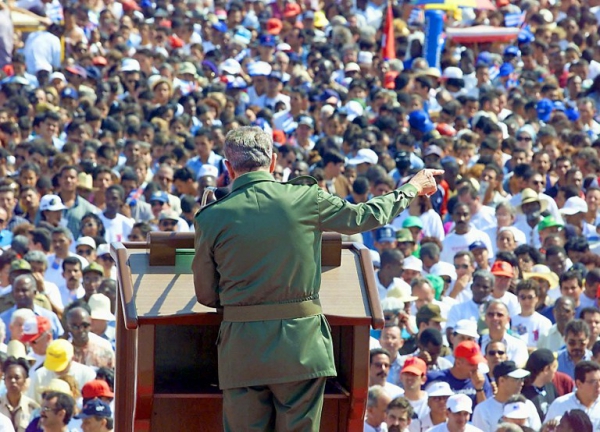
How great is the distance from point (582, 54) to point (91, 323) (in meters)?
11.9

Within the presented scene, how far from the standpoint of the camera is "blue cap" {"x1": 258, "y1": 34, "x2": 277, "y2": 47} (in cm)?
2083

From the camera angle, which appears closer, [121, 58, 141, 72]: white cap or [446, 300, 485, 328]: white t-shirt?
[446, 300, 485, 328]: white t-shirt

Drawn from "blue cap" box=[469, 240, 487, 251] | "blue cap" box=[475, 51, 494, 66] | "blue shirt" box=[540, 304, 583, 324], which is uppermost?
"blue cap" box=[475, 51, 494, 66]

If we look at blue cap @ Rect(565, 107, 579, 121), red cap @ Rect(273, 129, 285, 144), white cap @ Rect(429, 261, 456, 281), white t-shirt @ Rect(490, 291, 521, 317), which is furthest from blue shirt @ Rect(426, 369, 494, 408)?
blue cap @ Rect(565, 107, 579, 121)

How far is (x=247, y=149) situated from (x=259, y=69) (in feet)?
47.1

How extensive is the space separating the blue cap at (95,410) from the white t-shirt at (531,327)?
3627mm

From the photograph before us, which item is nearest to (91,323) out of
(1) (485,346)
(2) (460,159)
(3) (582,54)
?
(1) (485,346)

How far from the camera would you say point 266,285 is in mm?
4891

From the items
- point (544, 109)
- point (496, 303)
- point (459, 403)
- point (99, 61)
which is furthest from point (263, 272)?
point (99, 61)

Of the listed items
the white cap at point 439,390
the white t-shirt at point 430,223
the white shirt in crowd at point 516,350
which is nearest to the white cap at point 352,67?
the white t-shirt at point 430,223

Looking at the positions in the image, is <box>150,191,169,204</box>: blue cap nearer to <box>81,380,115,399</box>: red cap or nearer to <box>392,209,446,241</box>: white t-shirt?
<box>392,209,446,241</box>: white t-shirt

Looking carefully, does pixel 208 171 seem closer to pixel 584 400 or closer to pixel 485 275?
pixel 485 275

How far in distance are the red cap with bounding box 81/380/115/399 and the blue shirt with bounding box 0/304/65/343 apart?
5.14ft

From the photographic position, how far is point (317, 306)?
4.96m
